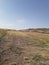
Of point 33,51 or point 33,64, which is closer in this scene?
point 33,64

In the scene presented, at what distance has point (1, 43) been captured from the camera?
1388 centimetres

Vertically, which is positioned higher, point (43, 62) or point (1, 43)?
point (1, 43)

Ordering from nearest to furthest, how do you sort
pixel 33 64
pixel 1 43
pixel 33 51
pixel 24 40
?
pixel 33 64
pixel 33 51
pixel 1 43
pixel 24 40

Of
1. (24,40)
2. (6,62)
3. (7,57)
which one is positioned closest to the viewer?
(6,62)

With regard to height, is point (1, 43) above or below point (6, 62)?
above

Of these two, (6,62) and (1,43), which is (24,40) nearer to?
(1,43)

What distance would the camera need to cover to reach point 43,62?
10.1m

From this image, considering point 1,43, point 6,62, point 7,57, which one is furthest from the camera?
point 1,43

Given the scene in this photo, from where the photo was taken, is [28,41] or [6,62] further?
[28,41]

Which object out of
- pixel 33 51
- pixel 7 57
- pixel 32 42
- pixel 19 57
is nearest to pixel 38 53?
pixel 33 51

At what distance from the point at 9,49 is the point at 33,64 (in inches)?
126

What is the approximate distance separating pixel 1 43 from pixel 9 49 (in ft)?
5.04

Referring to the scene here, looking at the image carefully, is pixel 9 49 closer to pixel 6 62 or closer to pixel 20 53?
pixel 20 53

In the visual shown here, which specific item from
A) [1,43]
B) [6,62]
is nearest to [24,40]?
[1,43]
